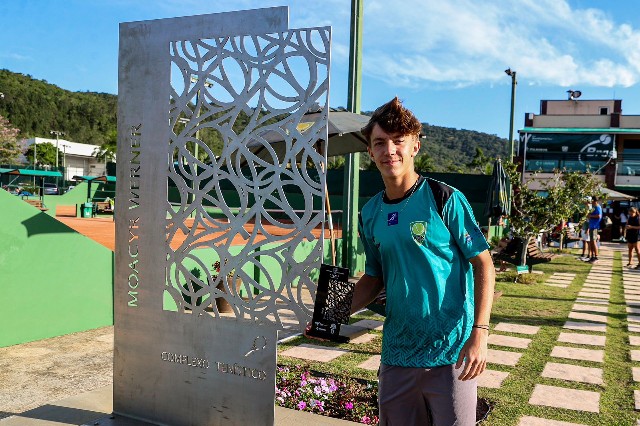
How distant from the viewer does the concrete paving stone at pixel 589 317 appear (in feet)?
25.5

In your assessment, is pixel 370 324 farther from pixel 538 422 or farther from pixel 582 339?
pixel 538 422

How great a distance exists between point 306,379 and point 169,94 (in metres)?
2.24

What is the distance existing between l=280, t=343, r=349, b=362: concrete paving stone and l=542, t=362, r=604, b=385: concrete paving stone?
1.88 metres

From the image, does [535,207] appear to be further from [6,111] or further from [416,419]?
[6,111]

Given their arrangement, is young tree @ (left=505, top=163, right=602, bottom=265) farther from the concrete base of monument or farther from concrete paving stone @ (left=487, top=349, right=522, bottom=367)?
the concrete base of monument

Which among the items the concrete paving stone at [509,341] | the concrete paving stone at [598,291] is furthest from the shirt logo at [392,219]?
the concrete paving stone at [598,291]

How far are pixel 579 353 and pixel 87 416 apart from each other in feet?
15.2

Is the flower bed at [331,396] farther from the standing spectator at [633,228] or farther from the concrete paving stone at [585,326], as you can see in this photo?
the standing spectator at [633,228]

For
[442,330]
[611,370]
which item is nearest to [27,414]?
[442,330]

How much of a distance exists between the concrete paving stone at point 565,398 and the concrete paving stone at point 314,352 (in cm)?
184

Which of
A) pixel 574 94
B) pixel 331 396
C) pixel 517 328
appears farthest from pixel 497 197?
pixel 574 94

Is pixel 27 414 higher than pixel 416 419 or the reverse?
the reverse

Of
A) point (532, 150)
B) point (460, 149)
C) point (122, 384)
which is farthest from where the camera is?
point (460, 149)

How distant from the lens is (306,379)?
4.31 metres
